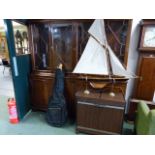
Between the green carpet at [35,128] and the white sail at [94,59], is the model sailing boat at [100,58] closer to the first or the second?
the white sail at [94,59]

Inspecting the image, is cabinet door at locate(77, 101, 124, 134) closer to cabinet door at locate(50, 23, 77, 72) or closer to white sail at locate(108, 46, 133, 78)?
white sail at locate(108, 46, 133, 78)

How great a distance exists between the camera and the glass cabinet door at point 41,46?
2400 mm

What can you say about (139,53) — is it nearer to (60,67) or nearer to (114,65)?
(114,65)

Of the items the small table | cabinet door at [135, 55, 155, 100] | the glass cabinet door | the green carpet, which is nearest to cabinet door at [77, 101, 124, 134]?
the small table

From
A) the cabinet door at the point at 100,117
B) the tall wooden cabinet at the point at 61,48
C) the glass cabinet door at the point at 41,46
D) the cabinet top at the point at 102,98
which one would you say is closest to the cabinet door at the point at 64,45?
the tall wooden cabinet at the point at 61,48

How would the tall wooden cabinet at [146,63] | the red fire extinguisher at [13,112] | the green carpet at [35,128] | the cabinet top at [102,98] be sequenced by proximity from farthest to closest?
the red fire extinguisher at [13,112], the green carpet at [35,128], the tall wooden cabinet at [146,63], the cabinet top at [102,98]

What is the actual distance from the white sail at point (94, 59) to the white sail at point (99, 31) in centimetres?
6

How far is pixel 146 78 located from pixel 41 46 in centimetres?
194

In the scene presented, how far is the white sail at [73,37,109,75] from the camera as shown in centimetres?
194

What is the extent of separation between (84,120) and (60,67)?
0.98m

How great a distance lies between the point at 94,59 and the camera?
1.96 meters

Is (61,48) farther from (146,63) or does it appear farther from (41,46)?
(146,63)

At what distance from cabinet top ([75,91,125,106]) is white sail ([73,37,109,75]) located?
1.12ft
